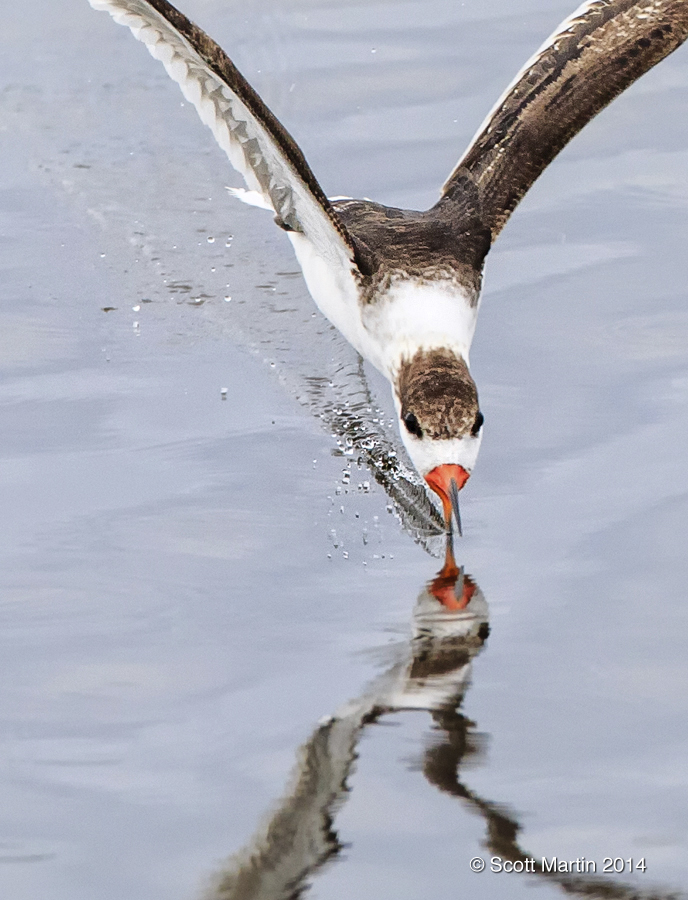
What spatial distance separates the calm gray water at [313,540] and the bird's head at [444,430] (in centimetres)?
23

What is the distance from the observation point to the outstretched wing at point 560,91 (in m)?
9.05

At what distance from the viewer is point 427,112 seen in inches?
452

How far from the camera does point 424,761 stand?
5355mm

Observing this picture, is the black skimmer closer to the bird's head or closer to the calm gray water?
the bird's head

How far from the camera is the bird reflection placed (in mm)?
4801

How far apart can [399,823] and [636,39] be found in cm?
559

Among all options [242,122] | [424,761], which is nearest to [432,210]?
[242,122]

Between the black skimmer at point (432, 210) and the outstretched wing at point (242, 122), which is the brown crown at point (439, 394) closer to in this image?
the black skimmer at point (432, 210)

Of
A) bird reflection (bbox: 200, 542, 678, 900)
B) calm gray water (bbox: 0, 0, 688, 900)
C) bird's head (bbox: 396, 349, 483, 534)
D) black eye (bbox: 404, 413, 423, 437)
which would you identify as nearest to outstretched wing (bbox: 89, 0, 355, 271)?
calm gray water (bbox: 0, 0, 688, 900)

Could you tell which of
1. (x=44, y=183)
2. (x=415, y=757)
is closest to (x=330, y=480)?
(x=415, y=757)

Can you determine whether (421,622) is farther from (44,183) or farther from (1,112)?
(1,112)

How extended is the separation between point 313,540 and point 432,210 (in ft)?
9.54

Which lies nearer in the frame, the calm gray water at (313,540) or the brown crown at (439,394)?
the calm gray water at (313,540)

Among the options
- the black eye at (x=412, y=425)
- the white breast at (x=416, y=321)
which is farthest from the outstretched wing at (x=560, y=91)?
the black eye at (x=412, y=425)
